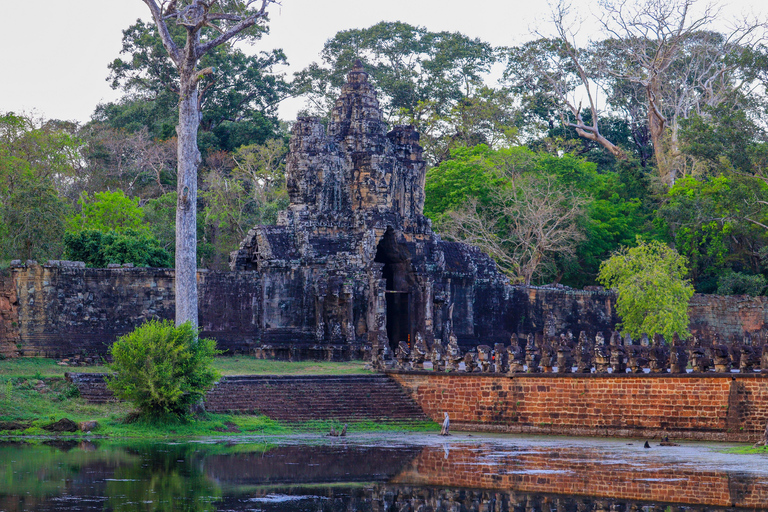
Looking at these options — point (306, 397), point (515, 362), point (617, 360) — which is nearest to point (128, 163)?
point (306, 397)

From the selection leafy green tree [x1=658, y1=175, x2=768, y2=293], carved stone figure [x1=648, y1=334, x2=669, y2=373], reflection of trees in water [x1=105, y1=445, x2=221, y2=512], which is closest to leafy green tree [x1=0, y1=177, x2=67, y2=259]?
reflection of trees in water [x1=105, y1=445, x2=221, y2=512]

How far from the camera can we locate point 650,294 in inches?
1502

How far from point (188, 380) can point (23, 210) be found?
57.0 feet

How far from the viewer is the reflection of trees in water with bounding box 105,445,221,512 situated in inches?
598

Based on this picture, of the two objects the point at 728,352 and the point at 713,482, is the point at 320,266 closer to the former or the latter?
the point at 728,352

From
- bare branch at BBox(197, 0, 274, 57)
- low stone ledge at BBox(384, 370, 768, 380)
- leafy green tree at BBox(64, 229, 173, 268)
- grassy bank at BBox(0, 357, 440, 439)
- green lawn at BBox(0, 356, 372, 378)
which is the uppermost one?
bare branch at BBox(197, 0, 274, 57)

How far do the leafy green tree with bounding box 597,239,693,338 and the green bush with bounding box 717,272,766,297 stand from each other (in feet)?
27.7

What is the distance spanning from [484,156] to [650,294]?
705 inches

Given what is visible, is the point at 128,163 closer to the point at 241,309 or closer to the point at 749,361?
the point at 241,309

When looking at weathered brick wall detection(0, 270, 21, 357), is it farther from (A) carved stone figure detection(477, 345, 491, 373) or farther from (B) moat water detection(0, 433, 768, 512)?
(A) carved stone figure detection(477, 345, 491, 373)

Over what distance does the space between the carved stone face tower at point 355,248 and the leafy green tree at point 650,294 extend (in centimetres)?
567

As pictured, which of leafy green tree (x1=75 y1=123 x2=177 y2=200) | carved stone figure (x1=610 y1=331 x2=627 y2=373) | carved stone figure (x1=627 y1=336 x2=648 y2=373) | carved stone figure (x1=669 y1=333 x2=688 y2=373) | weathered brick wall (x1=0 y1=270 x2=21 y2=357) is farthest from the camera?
leafy green tree (x1=75 y1=123 x2=177 y2=200)

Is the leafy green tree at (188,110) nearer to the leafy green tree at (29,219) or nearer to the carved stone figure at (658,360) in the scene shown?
the carved stone figure at (658,360)

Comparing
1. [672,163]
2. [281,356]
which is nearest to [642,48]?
[672,163]
